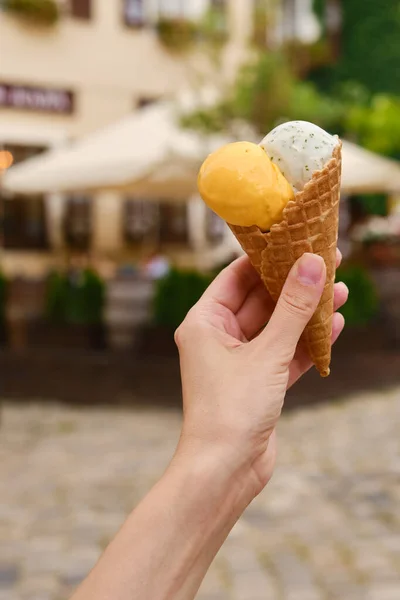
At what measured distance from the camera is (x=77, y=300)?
9492 millimetres

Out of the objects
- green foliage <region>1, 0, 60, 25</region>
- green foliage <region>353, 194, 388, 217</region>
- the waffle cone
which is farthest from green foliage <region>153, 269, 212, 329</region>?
green foliage <region>353, 194, 388, 217</region>

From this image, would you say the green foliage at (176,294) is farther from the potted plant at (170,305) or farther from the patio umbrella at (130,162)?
the patio umbrella at (130,162)

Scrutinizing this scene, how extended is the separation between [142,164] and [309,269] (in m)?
7.14

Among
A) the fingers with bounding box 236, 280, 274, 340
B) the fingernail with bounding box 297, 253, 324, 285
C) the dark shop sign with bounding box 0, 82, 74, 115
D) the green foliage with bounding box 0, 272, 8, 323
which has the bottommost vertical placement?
the green foliage with bounding box 0, 272, 8, 323

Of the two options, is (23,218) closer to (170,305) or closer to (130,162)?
(130,162)

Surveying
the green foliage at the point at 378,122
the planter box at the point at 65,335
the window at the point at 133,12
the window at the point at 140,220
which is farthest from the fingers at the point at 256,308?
the window at the point at 133,12

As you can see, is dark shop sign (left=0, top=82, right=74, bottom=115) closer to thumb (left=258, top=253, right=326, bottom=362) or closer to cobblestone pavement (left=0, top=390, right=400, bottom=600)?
cobblestone pavement (left=0, top=390, right=400, bottom=600)

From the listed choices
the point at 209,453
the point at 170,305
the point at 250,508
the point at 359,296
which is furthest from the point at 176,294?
the point at 209,453

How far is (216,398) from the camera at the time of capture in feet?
5.90

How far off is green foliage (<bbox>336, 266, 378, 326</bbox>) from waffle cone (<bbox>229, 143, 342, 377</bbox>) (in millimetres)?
7178

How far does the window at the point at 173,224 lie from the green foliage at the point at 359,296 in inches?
265

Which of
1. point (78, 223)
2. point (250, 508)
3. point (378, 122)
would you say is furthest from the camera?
point (78, 223)

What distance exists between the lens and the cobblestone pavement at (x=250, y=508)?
3.77m

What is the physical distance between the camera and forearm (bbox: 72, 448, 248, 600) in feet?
4.97
